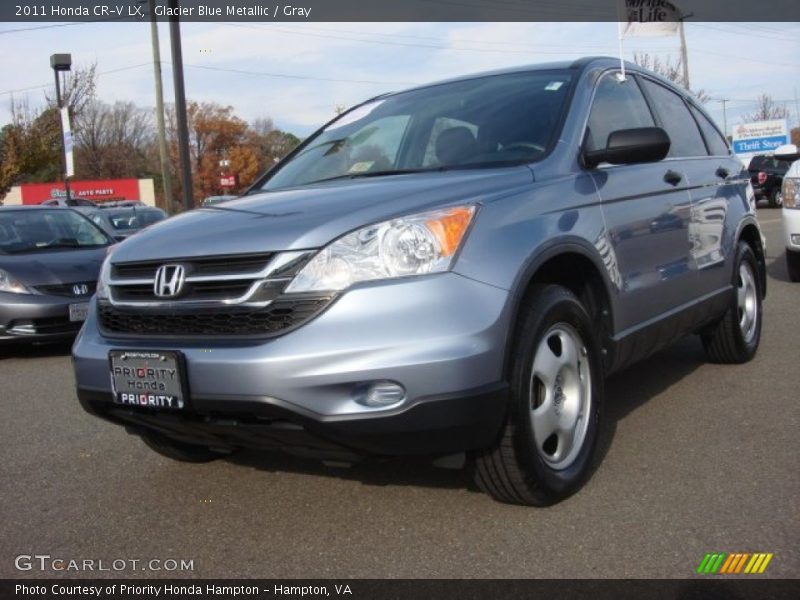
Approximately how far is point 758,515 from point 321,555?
1.59 metres

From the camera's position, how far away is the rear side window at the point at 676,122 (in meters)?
4.74

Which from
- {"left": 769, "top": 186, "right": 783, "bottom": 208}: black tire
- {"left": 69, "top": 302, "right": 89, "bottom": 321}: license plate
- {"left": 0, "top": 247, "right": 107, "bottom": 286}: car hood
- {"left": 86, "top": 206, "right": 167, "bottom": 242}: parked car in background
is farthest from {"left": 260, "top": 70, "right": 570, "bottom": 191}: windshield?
{"left": 769, "top": 186, "right": 783, "bottom": 208}: black tire

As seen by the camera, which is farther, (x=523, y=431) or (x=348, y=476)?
(x=348, y=476)

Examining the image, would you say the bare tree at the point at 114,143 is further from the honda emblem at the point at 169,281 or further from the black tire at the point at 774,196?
the honda emblem at the point at 169,281

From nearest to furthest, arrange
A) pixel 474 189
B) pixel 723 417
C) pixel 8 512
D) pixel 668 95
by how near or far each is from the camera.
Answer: pixel 474 189 → pixel 8 512 → pixel 723 417 → pixel 668 95

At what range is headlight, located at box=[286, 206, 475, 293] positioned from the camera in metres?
2.83

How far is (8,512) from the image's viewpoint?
11.6ft

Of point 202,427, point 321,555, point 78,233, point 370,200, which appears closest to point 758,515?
point 321,555

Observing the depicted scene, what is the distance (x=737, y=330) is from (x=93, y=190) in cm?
6130

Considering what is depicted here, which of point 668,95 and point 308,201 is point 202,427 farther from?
point 668,95

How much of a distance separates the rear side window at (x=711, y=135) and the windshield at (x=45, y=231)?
19.3ft

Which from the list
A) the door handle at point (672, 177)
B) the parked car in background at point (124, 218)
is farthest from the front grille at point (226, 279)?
the parked car in background at point (124, 218)

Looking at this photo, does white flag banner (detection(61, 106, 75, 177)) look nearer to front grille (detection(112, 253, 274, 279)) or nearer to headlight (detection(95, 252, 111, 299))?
headlight (detection(95, 252, 111, 299))

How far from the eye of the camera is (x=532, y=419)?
3125mm
